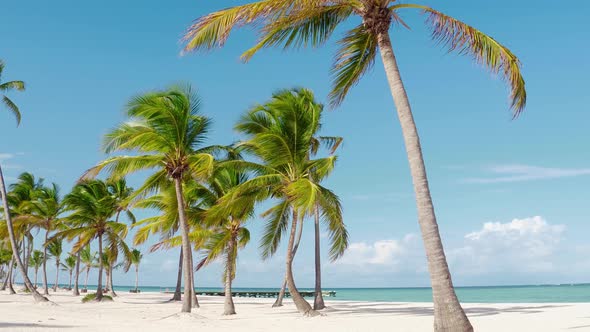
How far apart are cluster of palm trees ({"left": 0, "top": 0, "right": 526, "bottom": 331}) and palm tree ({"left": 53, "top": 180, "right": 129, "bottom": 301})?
21.0ft

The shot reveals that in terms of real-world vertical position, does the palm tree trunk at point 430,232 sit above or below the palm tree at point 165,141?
below

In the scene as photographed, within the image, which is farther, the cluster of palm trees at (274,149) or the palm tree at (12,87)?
the palm tree at (12,87)

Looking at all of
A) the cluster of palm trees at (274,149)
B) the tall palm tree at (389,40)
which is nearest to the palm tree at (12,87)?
the cluster of palm trees at (274,149)

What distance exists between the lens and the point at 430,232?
10070 millimetres

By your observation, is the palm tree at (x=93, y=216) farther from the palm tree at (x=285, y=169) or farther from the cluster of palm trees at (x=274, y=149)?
the palm tree at (x=285, y=169)

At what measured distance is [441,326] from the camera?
9.77 m

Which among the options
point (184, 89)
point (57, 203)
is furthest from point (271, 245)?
point (57, 203)

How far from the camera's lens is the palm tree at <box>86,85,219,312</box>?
1992cm

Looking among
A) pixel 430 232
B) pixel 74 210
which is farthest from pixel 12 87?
pixel 430 232

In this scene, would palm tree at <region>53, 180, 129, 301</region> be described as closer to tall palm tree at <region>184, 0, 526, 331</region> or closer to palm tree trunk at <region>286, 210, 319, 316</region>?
palm tree trunk at <region>286, 210, 319, 316</region>

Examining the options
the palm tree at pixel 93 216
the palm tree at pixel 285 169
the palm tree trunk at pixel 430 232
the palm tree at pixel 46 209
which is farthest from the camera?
the palm tree at pixel 46 209

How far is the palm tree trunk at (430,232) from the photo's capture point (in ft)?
32.0

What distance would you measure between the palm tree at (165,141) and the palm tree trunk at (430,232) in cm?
1025

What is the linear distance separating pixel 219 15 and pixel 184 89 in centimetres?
1006
